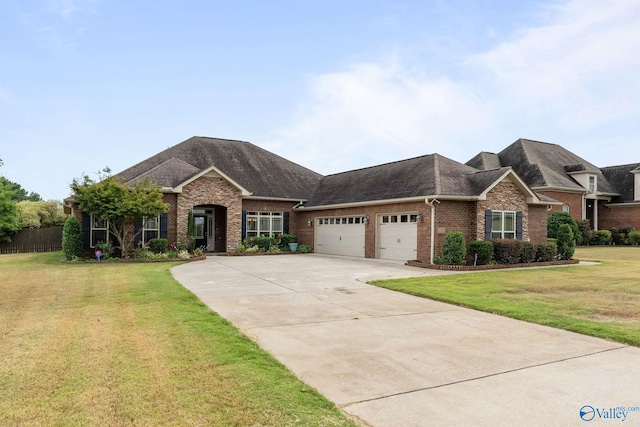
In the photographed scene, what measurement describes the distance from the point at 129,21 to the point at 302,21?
6058mm

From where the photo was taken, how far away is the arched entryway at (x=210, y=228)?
966 inches

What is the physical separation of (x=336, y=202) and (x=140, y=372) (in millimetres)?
19336

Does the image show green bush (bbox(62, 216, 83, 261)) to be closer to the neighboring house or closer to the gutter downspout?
the gutter downspout

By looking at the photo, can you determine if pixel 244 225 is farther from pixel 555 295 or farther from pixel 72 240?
pixel 555 295

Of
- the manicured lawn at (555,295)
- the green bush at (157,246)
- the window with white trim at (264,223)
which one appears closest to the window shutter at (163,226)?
the green bush at (157,246)

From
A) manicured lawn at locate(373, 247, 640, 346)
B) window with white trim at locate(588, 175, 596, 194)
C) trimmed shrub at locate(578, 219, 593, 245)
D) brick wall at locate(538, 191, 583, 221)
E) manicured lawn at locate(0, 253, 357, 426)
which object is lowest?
manicured lawn at locate(373, 247, 640, 346)

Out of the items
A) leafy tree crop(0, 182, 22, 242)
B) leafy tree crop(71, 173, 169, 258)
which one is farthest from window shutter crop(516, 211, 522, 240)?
leafy tree crop(0, 182, 22, 242)

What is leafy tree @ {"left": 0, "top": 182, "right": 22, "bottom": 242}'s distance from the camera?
2784cm

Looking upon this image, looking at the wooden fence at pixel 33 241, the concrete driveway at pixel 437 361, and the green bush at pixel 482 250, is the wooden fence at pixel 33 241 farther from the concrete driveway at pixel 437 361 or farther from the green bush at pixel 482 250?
the green bush at pixel 482 250

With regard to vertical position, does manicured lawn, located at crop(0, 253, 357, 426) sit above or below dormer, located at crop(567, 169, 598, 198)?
below

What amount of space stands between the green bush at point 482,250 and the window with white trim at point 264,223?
12.2m

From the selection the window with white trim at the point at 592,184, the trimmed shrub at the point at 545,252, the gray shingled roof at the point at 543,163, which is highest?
the gray shingled roof at the point at 543,163

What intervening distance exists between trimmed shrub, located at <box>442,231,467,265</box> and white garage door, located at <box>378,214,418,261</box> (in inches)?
78.5

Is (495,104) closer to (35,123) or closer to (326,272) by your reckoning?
(326,272)
